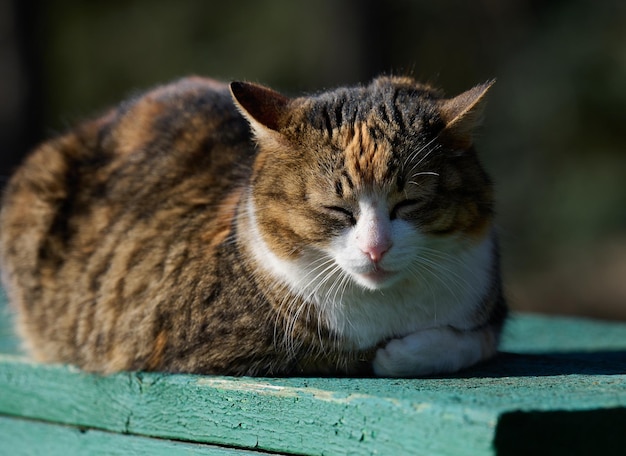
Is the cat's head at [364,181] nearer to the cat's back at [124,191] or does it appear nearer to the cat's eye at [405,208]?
the cat's eye at [405,208]

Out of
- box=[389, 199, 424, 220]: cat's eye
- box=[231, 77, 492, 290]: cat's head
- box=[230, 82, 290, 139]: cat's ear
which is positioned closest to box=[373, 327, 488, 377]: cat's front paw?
box=[231, 77, 492, 290]: cat's head

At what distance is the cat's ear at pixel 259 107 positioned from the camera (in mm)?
2398

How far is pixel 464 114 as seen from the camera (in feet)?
7.68

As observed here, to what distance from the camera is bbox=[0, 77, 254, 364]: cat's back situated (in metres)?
2.91

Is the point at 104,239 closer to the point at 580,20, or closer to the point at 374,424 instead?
the point at 374,424

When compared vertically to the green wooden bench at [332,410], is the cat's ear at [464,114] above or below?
above

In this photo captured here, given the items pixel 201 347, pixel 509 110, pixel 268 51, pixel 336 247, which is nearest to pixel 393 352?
pixel 336 247

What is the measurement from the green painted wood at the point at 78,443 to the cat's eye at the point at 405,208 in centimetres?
71

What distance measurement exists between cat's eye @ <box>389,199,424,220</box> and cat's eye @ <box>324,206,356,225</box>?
0.10m

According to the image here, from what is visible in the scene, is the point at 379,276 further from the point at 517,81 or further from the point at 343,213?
the point at 517,81

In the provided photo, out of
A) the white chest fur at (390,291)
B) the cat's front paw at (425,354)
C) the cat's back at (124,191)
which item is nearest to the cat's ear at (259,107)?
the white chest fur at (390,291)

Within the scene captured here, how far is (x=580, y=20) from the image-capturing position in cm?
920

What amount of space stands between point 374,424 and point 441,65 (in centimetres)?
916

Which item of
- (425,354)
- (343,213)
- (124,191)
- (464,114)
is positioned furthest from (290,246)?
(124,191)
